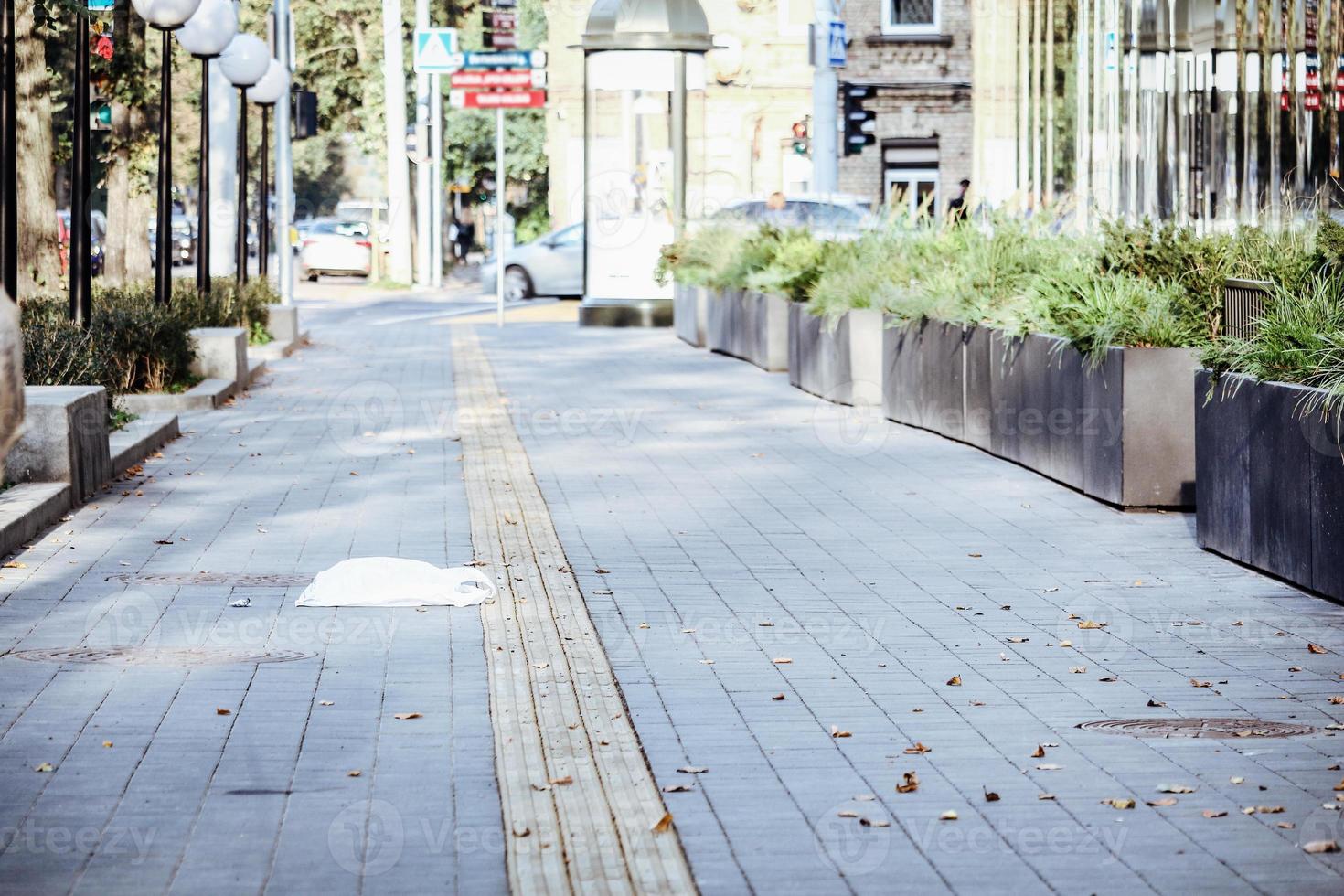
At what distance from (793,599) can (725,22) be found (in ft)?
139

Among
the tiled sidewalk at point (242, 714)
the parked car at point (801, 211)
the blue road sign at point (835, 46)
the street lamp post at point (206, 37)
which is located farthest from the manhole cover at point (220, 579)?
the blue road sign at point (835, 46)

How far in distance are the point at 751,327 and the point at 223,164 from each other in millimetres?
7592

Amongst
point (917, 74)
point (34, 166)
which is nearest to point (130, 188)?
point (34, 166)

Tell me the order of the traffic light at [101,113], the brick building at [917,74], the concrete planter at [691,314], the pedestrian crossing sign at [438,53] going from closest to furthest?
the traffic light at [101,113]
the concrete planter at [691,314]
the pedestrian crossing sign at [438,53]
the brick building at [917,74]

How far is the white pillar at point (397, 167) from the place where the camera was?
43.1 metres

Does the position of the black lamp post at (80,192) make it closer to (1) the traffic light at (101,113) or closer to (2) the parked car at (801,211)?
(1) the traffic light at (101,113)

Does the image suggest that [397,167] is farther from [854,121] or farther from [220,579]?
[220,579]

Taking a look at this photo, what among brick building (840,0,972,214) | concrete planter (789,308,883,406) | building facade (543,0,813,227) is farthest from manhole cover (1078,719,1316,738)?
building facade (543,0,813,227)

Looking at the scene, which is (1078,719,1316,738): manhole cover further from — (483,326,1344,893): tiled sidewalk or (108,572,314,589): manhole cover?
(108,572,314,589): manhole cover

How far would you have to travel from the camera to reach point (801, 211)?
2908 centimetres

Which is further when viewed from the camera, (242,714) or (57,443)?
(57,443)

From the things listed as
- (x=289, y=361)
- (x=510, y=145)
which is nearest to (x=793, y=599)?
(x=289, y=361)

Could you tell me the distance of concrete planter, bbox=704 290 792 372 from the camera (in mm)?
20281

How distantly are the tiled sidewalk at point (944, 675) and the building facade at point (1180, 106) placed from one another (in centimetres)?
306
